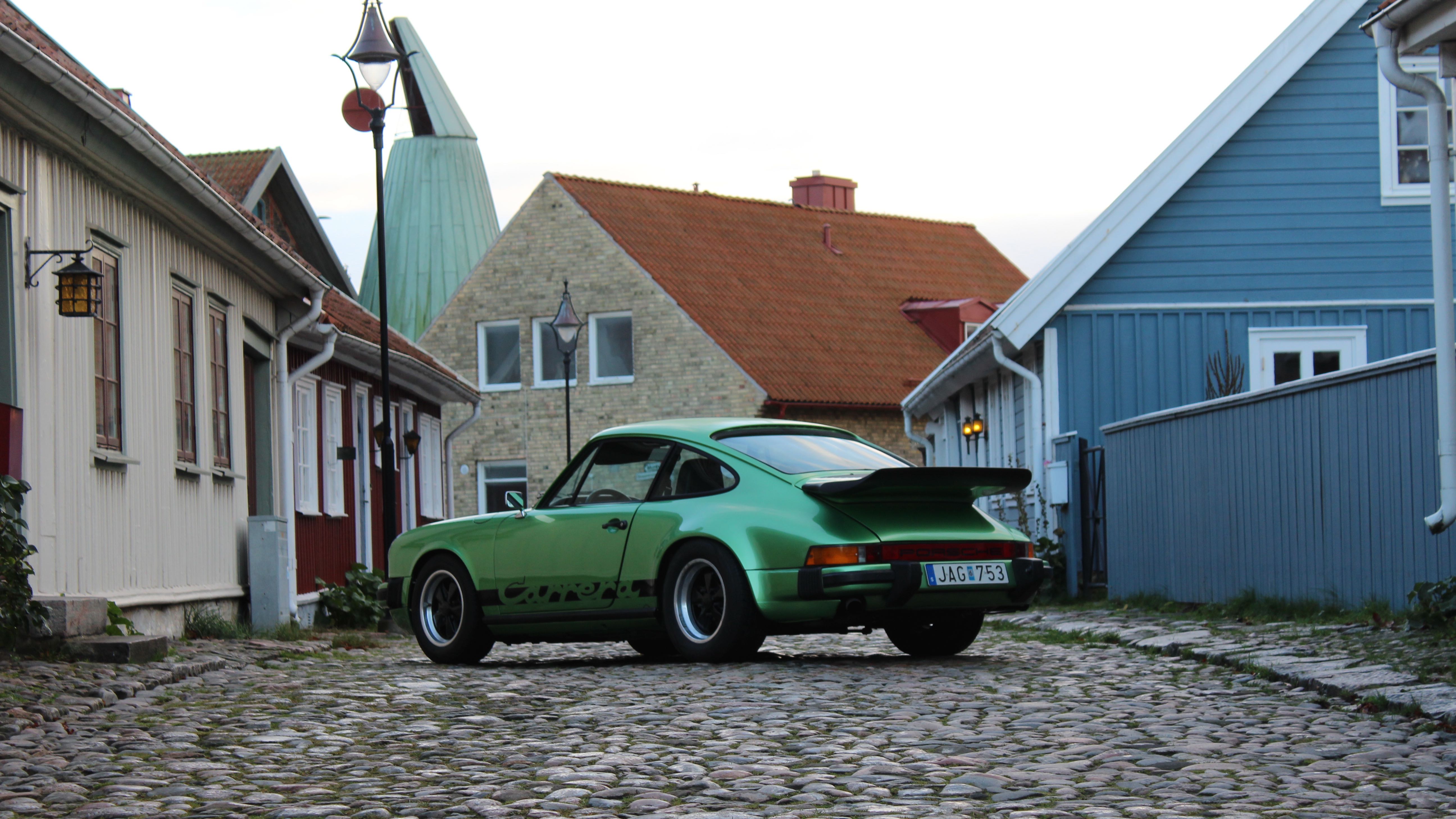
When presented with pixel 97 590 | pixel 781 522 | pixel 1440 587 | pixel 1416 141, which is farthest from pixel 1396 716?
pixel 1416 141

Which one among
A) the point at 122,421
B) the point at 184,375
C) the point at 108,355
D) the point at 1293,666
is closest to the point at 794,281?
the point at 184,375

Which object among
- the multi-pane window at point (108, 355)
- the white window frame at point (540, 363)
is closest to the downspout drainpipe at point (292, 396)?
the multi-pane window at point (108, 355)

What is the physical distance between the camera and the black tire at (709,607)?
384 inches

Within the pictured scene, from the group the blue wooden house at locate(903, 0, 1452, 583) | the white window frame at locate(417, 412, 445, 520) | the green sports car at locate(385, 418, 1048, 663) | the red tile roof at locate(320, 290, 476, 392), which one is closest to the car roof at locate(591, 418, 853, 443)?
the green sports car at locate(385, 418, 1048, 663)

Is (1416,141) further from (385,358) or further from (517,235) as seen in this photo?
(517,235)

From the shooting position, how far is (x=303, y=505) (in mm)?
19062

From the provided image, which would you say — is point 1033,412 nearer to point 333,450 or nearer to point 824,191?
point 333,450

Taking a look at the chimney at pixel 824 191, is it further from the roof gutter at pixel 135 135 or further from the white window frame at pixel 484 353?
the roof gutter at pixel 135 135

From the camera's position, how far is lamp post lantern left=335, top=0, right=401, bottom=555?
17375 mm

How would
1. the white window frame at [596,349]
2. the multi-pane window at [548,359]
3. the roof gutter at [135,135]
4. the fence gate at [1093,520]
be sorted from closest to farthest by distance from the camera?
the roof gutter at [135,135], the fence gate at [1093,520], the white window frame at [596,349], the multi-pane window at [548,359]

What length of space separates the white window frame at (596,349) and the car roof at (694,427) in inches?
1086

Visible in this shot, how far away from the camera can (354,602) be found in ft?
58.7

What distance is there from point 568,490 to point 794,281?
31.1 metres

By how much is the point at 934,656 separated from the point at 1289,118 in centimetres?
1131
